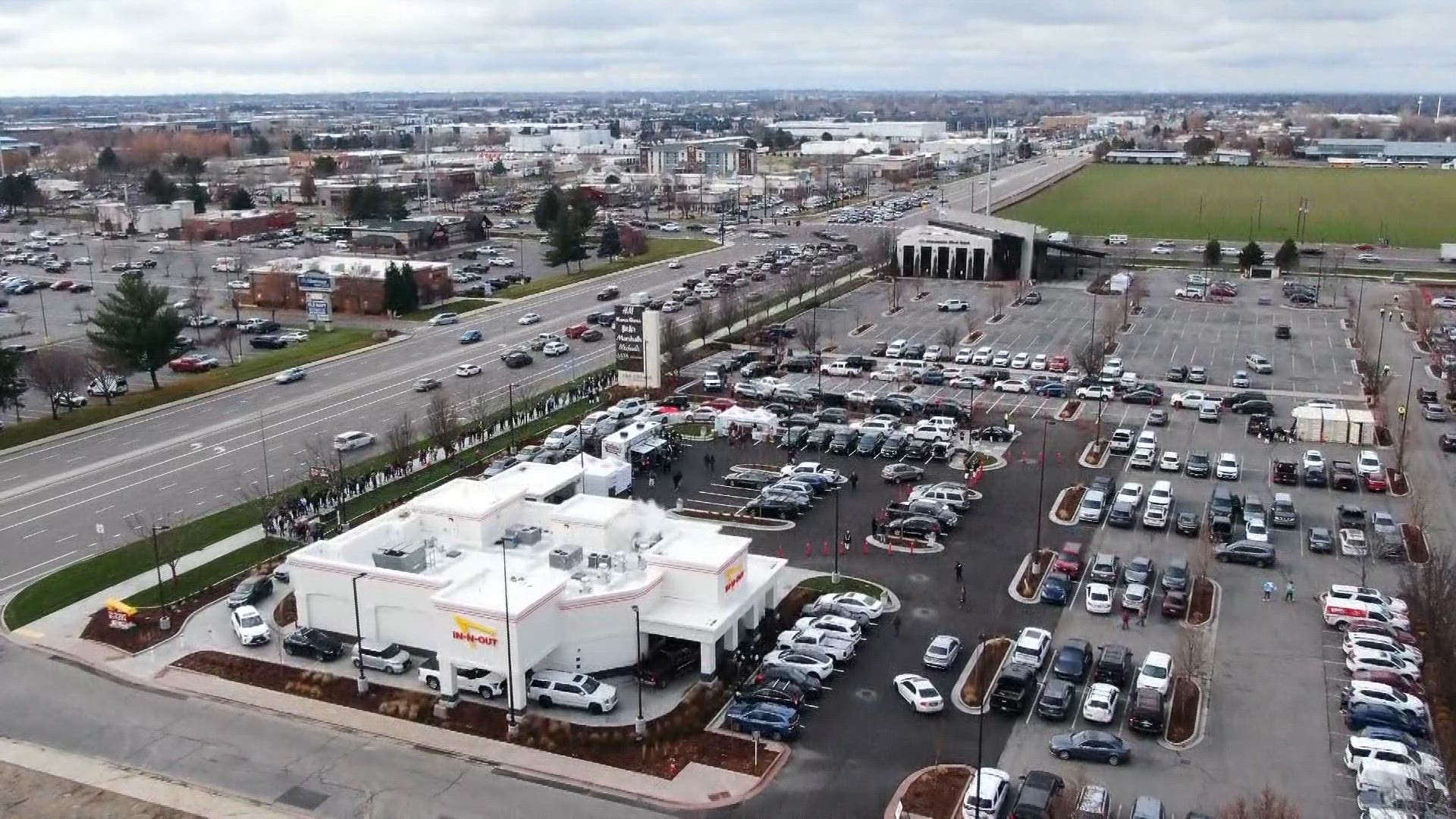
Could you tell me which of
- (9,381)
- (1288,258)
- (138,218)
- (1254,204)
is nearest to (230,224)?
(138,218)

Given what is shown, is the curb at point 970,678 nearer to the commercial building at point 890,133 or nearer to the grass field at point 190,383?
the grass field at point 190,383

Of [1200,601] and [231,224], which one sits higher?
[231,224]

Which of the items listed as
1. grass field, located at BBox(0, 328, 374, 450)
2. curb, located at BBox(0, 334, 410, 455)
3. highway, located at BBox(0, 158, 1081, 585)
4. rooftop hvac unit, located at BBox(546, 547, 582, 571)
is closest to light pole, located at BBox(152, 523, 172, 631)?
highway, located at BBox(0, 158, 1081, 585)

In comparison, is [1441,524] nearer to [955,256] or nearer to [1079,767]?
[1079,767]

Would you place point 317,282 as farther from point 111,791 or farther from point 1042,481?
point 111,791

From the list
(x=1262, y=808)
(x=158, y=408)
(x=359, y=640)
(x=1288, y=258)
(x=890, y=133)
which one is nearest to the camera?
(x=1262, y=808)

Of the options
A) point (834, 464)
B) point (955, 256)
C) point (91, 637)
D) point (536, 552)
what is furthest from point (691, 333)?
point (91, 637)
